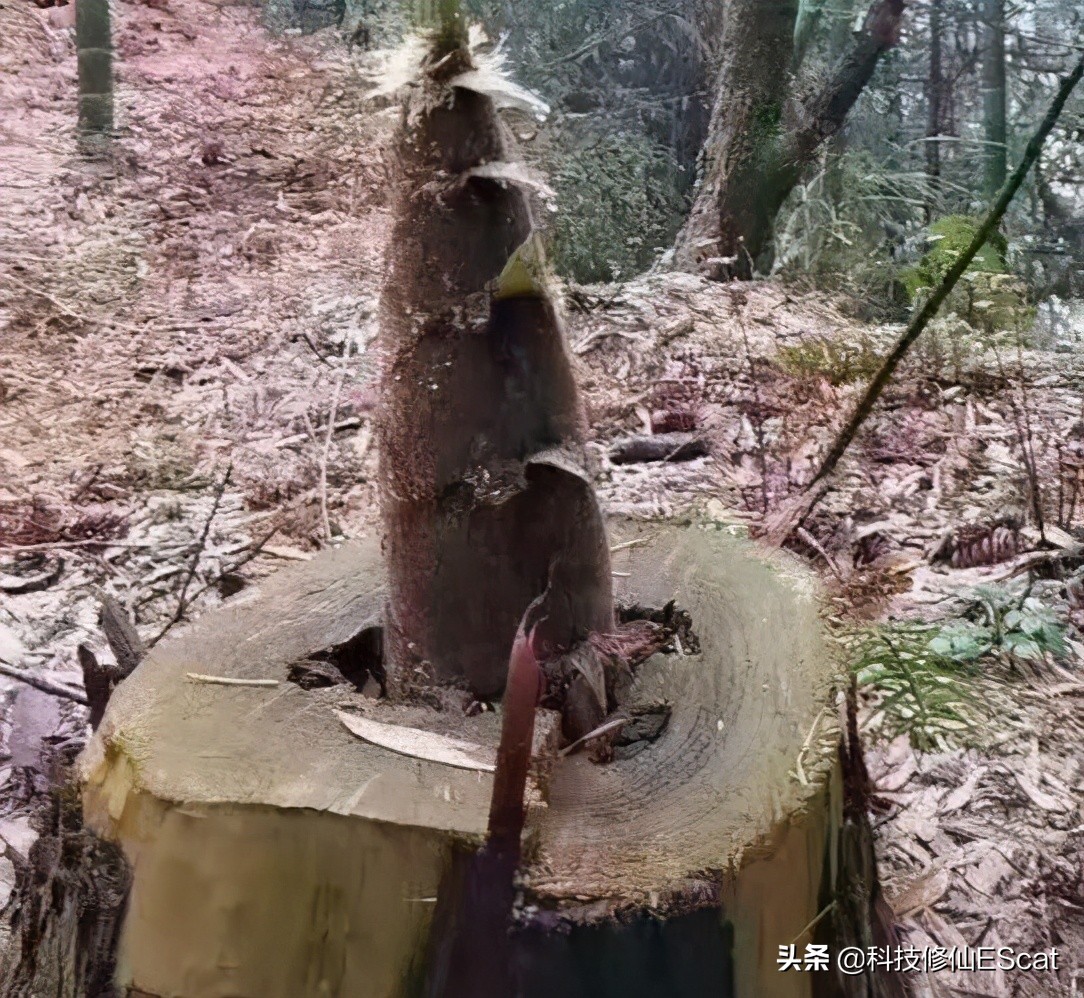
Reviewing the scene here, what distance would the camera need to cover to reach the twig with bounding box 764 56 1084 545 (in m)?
0.71

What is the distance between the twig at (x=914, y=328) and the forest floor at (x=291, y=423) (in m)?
0.02

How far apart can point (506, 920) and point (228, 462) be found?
562 mm

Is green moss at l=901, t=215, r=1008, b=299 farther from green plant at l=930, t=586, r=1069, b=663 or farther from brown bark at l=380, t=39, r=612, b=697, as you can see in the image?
brown bark at l=380, t=39, r=612, b=697

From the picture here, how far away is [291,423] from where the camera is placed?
0.81 metres

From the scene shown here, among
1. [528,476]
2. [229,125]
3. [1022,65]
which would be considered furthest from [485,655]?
[1022,65]

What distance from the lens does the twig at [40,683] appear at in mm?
700

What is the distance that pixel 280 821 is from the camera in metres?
0.37

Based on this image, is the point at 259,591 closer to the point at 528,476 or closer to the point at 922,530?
the point at 528,476

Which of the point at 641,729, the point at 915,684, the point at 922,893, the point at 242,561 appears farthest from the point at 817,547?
the point at 242,561

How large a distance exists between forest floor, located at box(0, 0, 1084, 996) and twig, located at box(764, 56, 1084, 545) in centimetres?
2

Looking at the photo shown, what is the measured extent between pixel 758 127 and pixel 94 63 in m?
0.62

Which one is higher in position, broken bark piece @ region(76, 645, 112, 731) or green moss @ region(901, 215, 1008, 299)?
green moss @ region(901, 215, 1008, 299)

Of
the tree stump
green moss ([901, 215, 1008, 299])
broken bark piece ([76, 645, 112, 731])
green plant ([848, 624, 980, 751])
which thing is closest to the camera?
the tree stump

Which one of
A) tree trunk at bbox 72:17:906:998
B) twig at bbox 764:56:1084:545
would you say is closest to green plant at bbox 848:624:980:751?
twig at bbox 764:56:1084:545
